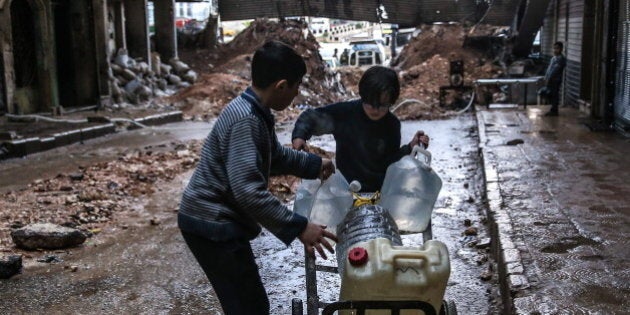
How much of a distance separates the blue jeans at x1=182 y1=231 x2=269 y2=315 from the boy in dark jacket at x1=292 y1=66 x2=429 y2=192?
4.21 feet

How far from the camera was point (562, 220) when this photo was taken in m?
6.00

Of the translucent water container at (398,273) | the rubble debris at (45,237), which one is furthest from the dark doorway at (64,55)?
the translucent water container at (398,273)

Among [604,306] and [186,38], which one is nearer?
[604,306]

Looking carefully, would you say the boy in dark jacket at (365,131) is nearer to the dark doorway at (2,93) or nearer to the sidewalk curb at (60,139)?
the sidewalk curb at (60,139)

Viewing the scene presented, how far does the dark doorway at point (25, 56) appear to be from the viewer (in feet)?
53.9

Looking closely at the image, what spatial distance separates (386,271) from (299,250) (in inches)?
151

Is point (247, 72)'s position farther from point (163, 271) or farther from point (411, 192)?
point (411, 192)

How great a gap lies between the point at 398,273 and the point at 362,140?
1649 millimetres

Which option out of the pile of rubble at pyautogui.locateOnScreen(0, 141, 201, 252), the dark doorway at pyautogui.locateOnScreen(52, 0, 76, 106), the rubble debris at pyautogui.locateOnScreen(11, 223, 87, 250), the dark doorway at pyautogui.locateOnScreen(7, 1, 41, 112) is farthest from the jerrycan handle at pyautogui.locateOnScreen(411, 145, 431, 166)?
the dark doorway at pyautogui.locateOnScreen(52, 0, 76, 106)

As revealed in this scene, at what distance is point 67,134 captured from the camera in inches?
547

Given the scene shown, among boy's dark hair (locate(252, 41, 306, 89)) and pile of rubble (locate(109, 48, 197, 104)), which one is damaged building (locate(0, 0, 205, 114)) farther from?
boy's dark hair (locate(252, 41, 306, 89))

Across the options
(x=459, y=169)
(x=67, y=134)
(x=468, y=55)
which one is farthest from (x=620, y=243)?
(x=468, y=55)

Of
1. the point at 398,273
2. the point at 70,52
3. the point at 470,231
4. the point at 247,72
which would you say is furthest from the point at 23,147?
the point at 247,72

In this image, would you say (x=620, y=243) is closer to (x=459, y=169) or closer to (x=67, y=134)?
(x=459, y=169)
